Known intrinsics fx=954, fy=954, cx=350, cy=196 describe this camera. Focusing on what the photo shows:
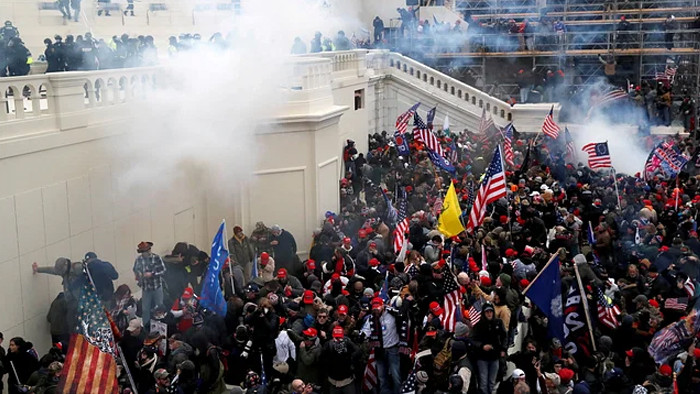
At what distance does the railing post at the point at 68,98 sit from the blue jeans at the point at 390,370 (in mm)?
4895

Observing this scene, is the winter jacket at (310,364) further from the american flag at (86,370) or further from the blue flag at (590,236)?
the blue flag at (590,236)

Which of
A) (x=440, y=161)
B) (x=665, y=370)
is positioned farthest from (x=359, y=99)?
(x=665, y=370)

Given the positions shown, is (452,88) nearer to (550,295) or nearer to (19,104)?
(550,295)

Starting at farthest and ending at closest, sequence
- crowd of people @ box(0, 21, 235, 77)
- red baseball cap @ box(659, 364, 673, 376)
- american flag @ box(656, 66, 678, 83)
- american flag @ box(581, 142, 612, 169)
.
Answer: american flag @ box(656, 66, 678, 83) < american flag @ box(581, 142, 612, 169) < crowd of people @ box(0, 21, 235, 77) < red baseball cap @ box(659, 364, 673, 376)

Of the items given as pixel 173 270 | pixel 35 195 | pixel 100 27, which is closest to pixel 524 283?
pixel 173 270

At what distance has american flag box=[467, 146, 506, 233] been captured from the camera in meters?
13.6

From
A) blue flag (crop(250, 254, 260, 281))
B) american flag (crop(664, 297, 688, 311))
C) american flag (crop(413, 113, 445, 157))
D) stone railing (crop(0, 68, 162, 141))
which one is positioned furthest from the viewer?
american flag (crop(413, 113, 445, 157))

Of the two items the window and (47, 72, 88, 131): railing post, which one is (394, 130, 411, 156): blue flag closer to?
the window

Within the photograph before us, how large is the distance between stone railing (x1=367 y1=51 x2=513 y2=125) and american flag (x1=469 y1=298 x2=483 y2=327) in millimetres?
15442

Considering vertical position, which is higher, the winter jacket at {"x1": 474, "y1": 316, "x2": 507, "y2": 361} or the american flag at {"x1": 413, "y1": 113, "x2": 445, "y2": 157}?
the american flag at {"x1": 413, "y1": 113, "x2": 445, "y2": 157}

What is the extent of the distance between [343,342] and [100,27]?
13514 mm

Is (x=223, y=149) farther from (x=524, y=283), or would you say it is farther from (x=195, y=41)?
(x=524, y=283)

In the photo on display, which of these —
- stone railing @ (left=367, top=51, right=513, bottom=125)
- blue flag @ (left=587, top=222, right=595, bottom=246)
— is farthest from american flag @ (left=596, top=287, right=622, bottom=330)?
stone railing @ (left=367, top=51, right=513, bottom=125)

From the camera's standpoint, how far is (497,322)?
989 centimetres
